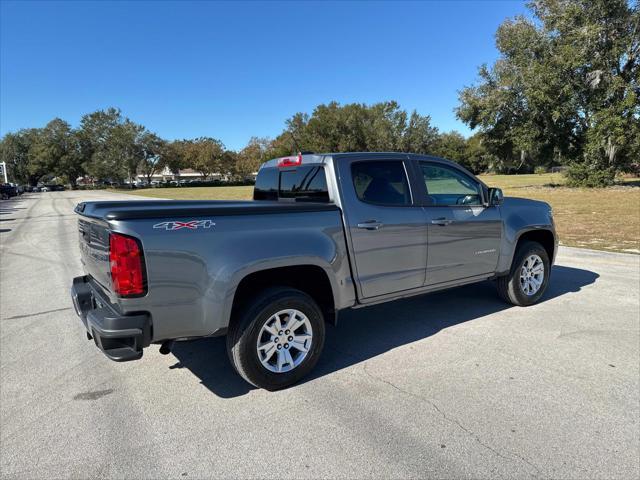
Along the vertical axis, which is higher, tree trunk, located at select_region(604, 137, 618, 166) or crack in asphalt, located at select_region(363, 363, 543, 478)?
tree trunk, located at select_region(604, 137, 618, 166)

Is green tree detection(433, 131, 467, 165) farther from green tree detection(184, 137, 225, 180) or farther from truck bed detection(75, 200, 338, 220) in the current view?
truck bed detection(75, 200, 338, 220)

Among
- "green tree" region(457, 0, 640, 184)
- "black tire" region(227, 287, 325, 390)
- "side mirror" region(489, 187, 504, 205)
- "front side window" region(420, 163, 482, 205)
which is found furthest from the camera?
"green tree" region(457, 0, 640, 184)

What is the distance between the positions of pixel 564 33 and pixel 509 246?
29.7 metres

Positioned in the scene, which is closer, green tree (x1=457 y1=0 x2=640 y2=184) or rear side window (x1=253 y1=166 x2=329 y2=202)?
rear side window (x1=253 y1=166 x2=329 y2=202)

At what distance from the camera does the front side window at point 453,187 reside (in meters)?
4.73

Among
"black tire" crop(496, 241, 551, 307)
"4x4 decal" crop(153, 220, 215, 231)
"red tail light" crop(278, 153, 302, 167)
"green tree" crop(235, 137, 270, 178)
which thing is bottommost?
"black tire" crop(496, 241, 551, 307)

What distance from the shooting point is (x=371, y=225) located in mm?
3873

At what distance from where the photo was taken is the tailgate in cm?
307

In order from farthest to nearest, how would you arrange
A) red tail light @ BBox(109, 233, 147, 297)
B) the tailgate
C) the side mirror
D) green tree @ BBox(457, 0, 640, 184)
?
1. green tree @ BBox(457, 0, 640, 184)
2. the side mirror
3. the tailgate
4. red tail light @ BBox(109, 233, 147, 297)

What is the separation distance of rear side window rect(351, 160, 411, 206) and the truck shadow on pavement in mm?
1420

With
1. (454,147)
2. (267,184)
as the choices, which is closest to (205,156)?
(454,147)

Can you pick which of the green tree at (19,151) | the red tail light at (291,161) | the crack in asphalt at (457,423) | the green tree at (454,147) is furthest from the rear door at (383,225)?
the green tree at (19,151)

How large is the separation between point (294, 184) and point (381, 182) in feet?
2.93

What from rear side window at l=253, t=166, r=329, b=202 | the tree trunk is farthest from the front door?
the tree trunk
